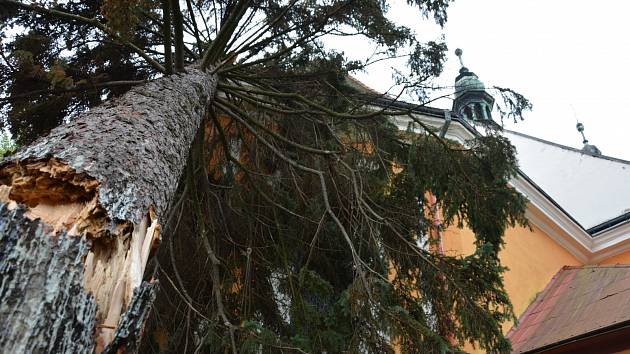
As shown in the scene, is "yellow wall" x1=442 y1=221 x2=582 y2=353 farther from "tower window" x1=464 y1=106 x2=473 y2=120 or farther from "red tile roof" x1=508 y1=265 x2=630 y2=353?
"tower window" x1=464 y1=106 x2=473 y2=120

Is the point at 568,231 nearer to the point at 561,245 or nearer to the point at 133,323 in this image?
the point at 561,245

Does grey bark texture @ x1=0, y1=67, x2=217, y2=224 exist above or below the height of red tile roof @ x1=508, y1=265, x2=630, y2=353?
above

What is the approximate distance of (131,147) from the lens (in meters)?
2.38

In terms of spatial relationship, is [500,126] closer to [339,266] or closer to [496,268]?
[496,268]

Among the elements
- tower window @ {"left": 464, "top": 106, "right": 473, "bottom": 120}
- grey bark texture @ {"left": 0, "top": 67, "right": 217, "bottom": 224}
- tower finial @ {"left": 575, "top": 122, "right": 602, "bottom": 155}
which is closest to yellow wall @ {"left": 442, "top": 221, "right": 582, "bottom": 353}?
grey bark texture @ {"left": 0, "top": 67, "right": 217, "bottom": 224}

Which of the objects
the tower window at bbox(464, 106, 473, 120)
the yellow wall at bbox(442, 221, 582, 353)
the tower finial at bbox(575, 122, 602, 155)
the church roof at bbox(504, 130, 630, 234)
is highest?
the tower finial at bbox(575, 122, 602, 155)

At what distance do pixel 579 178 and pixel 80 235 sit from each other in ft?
65.2

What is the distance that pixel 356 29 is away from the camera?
601cm

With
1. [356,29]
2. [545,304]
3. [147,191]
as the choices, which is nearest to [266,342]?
[147,191]

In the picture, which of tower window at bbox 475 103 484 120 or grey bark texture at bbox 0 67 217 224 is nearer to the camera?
grey bark texture at bbox 0 67 217 224

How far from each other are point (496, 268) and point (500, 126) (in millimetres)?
1918

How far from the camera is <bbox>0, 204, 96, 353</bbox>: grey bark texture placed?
Answer: 127 cm

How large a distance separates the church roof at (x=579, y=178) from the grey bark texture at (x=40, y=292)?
55.6 feet

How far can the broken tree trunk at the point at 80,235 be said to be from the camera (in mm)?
1339
